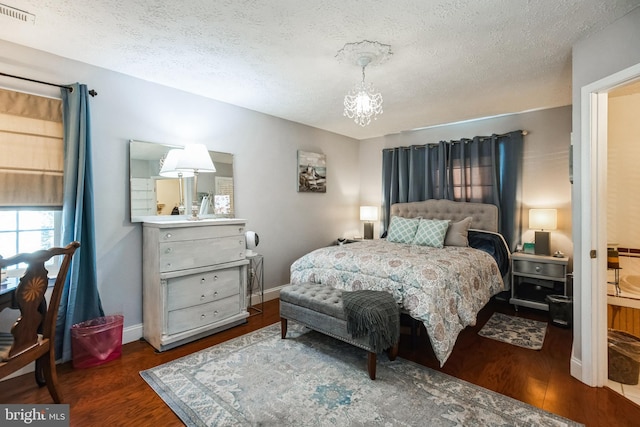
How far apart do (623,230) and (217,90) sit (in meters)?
4.49

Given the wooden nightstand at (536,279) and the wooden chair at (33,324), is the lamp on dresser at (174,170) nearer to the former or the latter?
the wooden chair at (33,324)

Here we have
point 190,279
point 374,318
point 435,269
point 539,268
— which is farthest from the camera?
point 539,268

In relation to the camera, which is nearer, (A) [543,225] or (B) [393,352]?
(B) [393,352]

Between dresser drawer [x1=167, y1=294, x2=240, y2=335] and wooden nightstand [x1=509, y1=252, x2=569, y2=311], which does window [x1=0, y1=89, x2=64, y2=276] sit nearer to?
dresser drawer [x1=167, y1=294, x2=240, y2=335]

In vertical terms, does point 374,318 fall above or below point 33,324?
below

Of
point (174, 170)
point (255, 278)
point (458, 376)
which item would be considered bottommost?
point (458, 376)

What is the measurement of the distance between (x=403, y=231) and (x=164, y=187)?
9.42 feet

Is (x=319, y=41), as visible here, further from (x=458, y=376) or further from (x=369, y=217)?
(x=369, y=217)

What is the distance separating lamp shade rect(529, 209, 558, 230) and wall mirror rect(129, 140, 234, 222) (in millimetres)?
3637

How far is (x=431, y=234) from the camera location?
12.1 ft

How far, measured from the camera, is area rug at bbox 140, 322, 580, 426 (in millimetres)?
1798

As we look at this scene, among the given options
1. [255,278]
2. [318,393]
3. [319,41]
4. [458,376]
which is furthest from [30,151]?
[458,376]

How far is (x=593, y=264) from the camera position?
82.4 inches

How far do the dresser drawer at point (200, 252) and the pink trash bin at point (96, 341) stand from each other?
60 cm
